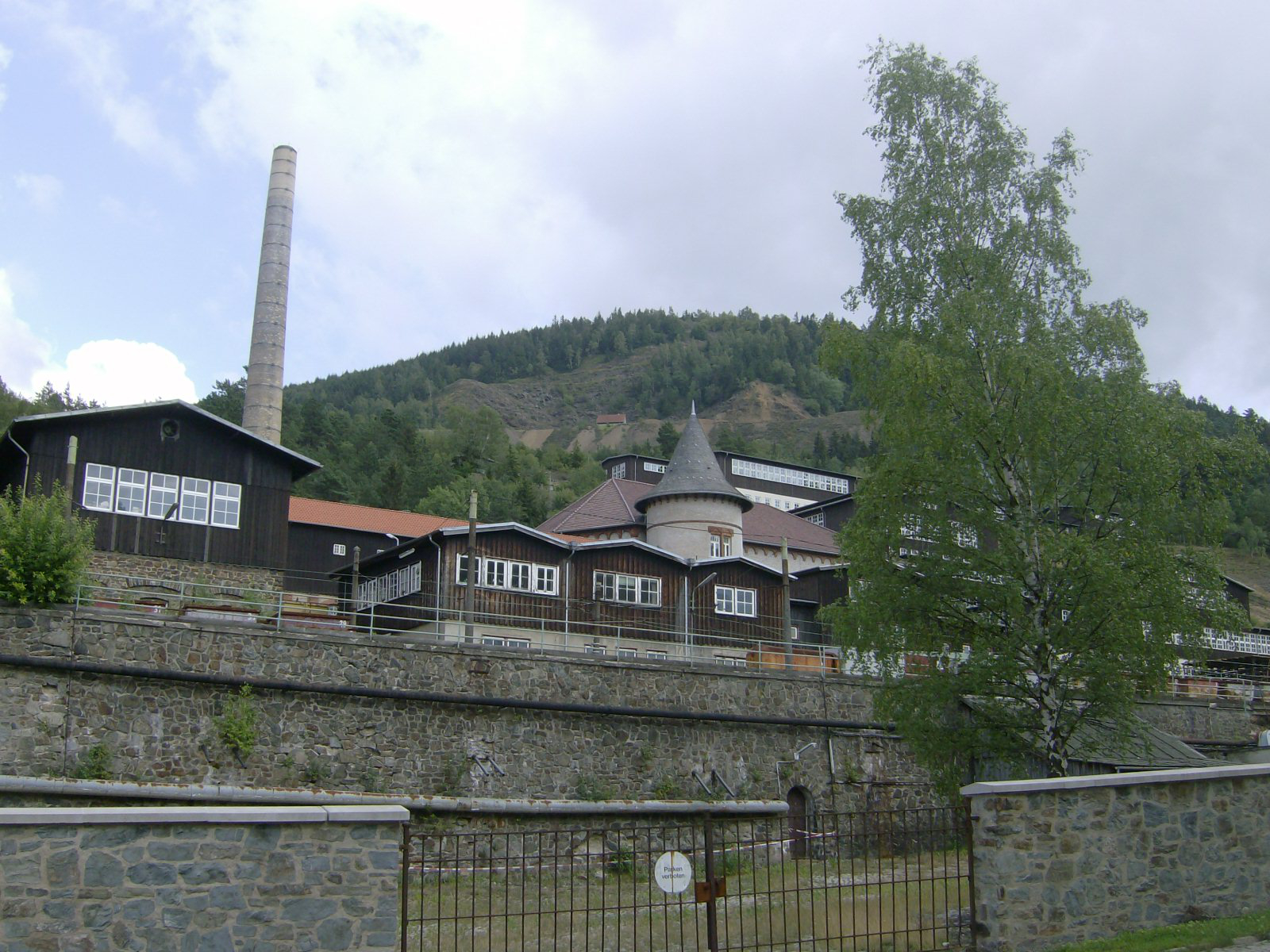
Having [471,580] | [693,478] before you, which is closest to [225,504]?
[471,580]

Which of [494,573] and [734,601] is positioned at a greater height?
[494,573]

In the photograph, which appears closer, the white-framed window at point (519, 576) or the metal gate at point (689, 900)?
the metal gate at point (689, 900)

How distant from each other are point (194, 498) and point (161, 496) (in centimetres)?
78

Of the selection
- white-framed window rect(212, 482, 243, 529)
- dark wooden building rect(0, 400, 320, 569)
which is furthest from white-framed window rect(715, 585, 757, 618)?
white-framed window rect(212, 482, 243, 529)

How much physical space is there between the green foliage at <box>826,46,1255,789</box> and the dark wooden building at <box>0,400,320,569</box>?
1674cm

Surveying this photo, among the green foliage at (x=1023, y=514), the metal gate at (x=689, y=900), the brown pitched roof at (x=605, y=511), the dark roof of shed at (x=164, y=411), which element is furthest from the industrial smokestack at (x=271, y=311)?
the green foliage at (x=1023, y=514)

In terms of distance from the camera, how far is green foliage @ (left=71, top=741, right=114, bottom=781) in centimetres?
1980

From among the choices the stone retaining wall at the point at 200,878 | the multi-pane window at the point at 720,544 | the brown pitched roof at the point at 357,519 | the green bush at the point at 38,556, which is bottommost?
the stone retaining wall at the point at 200,878

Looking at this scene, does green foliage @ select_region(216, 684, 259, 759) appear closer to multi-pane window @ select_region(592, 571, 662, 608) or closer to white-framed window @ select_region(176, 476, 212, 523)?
white-framed window @ select_region(176, 476, 212, 523)

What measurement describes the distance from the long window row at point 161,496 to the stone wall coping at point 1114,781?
22450 mm

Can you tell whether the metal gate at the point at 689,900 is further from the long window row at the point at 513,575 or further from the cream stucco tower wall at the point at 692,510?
the cream stucco tower wall at the point at 692,510

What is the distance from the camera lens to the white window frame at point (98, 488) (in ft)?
92.6

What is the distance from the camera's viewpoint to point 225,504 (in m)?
30.0

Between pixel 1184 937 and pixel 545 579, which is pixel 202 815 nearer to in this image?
pixel 1184 937
